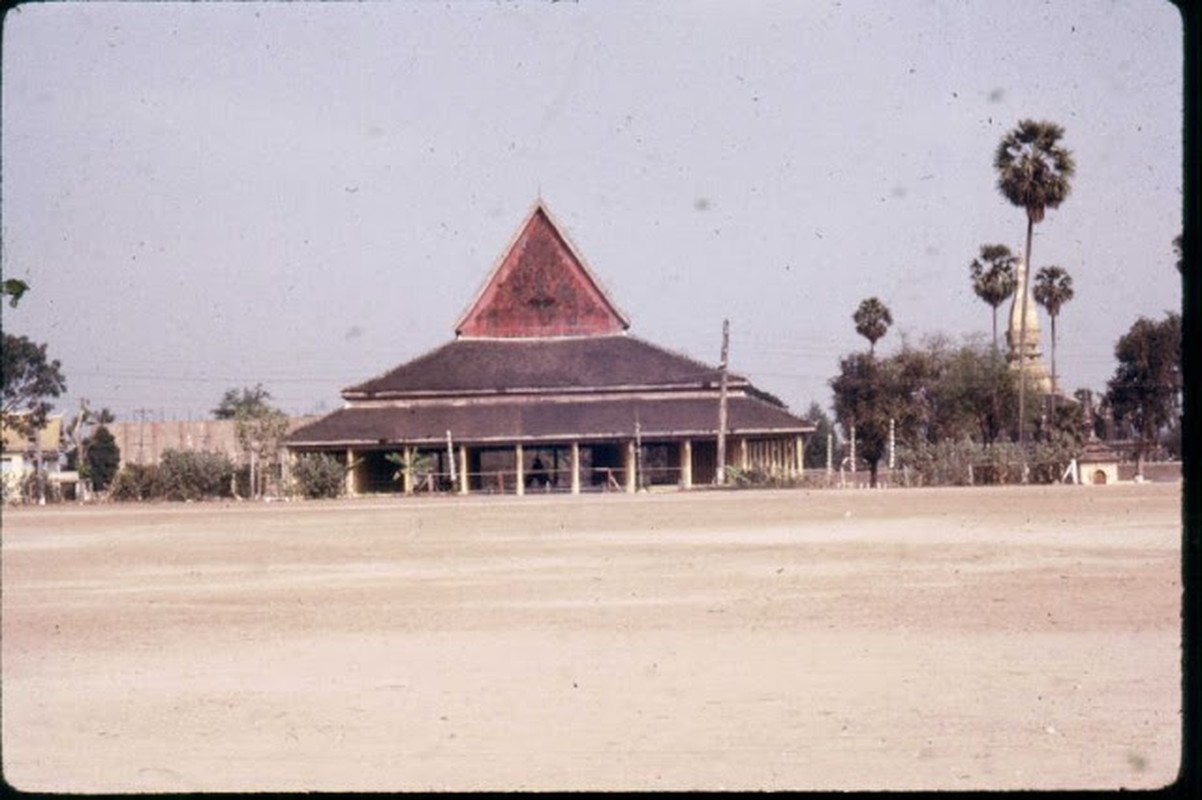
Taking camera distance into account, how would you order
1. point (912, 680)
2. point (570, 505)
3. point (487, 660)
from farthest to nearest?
point (570, 505)
point (487, 660)
point (912, 680)

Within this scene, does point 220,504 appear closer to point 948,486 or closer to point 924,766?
point 948,486

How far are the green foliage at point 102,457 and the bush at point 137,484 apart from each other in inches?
806

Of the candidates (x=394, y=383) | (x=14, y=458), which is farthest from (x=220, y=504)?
(x=14, y=458)

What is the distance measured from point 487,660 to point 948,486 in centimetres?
3900

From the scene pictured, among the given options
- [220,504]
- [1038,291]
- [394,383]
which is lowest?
[220,504]

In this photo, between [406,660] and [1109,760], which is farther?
[406,660]

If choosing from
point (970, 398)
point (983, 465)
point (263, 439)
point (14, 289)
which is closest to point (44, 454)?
point (263, 439)

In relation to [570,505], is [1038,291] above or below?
above

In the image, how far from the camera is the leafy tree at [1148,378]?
72.3m

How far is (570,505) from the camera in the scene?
43469mm

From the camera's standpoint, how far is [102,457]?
267 ft

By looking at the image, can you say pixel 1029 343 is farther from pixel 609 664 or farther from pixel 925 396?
pixel 609 664

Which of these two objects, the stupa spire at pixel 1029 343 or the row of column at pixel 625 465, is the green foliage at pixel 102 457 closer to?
the row of column at pixel 625 465

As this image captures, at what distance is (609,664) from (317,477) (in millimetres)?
42632
